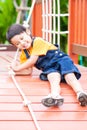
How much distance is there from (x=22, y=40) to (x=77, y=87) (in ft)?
2.07

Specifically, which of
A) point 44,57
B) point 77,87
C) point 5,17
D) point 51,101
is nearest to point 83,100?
point 51,101

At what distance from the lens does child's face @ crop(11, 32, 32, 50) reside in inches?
108

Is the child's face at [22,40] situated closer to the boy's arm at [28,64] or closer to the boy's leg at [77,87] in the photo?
the boy's arm at [28,64]

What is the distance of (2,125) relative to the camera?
169 cm

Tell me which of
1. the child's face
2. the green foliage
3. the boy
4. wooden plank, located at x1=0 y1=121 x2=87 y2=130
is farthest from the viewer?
the green foliage

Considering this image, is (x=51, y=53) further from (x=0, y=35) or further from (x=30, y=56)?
(x=0, y=35)

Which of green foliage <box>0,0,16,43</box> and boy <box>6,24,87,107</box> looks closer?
boy <box>6,24,87,107</box>

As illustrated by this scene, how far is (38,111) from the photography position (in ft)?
6.31

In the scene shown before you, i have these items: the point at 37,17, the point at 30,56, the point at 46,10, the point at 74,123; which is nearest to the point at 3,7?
the point at 37,17

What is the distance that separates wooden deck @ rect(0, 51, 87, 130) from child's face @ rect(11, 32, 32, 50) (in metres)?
0.28

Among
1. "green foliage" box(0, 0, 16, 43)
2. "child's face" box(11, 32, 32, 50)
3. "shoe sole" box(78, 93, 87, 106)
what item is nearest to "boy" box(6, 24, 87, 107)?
"child's face" box(11, 32, 32, 50)

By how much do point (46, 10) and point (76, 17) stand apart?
0.83 m

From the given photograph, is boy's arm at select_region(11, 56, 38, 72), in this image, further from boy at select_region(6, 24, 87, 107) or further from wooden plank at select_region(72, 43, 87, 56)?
wooden plank at select_region(72, 43, 87, 56)

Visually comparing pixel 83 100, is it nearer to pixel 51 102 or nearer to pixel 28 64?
pixel 51 102
